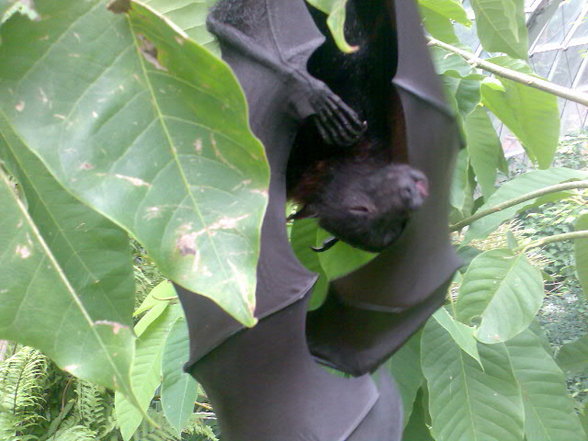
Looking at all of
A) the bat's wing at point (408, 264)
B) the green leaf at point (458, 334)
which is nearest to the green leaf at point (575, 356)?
the green leaf at point (458, 334)

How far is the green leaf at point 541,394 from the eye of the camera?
1.01 metres

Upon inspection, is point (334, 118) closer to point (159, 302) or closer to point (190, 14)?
point (190, 14)

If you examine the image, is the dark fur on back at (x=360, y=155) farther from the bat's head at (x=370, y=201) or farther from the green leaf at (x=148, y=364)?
the green leaf at (x=148, y=364)

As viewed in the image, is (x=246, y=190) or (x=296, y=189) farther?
(x=296, y=189)

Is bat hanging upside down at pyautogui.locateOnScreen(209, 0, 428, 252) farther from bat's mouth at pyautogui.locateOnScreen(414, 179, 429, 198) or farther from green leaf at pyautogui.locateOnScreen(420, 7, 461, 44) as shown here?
green leaf at pyautogui.locateOnScreen(420, 7, 461, 44)

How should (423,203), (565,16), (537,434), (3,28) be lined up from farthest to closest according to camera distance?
(565,16)
(537,434)
(423,203)
(3,28)

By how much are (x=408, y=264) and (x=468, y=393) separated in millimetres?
480

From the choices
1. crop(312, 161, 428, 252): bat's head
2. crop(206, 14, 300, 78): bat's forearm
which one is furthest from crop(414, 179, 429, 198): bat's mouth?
crop(206, 14, 300, 78): bat's forearm

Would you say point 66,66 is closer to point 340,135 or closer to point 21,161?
point 21,161

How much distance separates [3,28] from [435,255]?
35 cm

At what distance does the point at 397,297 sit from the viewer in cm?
55

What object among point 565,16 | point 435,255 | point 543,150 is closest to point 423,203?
point 435,255

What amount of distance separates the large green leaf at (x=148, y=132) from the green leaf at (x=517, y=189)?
2.54 feet

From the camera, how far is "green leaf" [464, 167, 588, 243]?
1014mm
